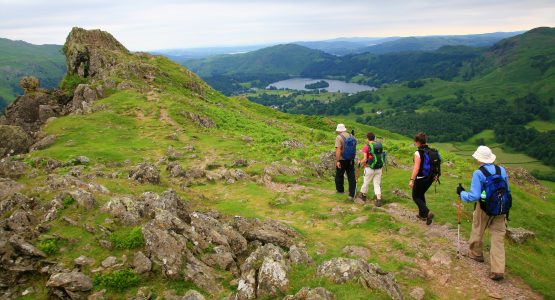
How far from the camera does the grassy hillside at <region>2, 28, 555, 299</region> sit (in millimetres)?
11656

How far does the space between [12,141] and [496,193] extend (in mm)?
36754

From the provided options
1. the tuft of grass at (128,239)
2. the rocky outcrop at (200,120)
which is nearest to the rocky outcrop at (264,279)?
the tuft of grass at (128,239)

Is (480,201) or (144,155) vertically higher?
(480,201)

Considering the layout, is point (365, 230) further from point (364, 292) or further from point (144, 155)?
point (144, 155)

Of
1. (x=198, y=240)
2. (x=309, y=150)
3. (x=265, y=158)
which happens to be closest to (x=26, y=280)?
(x=198, y=240)

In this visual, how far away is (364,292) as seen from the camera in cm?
1009

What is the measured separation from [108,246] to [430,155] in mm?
13028

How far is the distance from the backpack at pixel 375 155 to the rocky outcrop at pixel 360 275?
26.9 feet

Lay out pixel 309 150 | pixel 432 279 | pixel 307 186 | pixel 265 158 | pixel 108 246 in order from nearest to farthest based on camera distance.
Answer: pixel 108 246
pixel 432 279
pixel 307 186
pixel 265 158
pixel 309 150

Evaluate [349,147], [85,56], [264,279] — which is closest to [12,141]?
[349,147]

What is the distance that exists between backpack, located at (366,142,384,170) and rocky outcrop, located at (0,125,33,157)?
30.5 m

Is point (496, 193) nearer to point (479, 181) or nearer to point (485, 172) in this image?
point (479, 181)

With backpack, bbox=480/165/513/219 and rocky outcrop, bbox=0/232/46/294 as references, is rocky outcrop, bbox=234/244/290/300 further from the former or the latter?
backpack, bbox=480/165/513/219

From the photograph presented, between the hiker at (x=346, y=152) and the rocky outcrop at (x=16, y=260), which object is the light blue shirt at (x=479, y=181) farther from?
the rocky outcrop at (x=16, y=260)
